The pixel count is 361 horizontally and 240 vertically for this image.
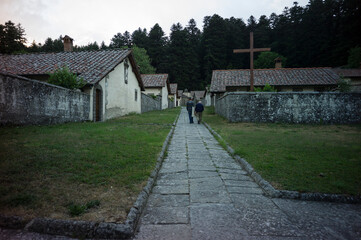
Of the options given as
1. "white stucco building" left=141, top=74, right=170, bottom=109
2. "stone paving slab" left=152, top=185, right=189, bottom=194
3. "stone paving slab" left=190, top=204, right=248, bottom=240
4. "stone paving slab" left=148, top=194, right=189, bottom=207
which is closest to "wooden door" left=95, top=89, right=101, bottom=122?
"stone paving slab" left=152, top=185, right=189, bottom=194

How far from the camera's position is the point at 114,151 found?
484 cm

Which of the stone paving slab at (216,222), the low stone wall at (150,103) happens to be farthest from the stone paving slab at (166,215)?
the low stone wall at (150,103)

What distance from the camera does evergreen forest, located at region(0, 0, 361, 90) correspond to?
4422cm

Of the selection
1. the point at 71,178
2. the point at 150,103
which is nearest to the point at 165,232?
the point at 71,178

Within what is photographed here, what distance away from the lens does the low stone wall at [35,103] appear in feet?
22.7

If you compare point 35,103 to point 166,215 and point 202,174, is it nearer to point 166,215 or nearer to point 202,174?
point 202,174

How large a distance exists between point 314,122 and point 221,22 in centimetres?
5860

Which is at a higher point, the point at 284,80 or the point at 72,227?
the point at 284,80

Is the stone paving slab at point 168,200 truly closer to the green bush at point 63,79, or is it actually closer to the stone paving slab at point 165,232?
the stone paving slab at point 165,232

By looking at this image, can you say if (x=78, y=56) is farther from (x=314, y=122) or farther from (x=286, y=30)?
(x=286, y=30)

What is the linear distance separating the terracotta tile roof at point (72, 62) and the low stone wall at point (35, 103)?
196 centimetres

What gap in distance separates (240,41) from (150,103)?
45.7m

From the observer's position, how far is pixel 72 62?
14.8 metres

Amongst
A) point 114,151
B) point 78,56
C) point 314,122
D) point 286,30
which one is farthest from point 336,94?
point 286,30
